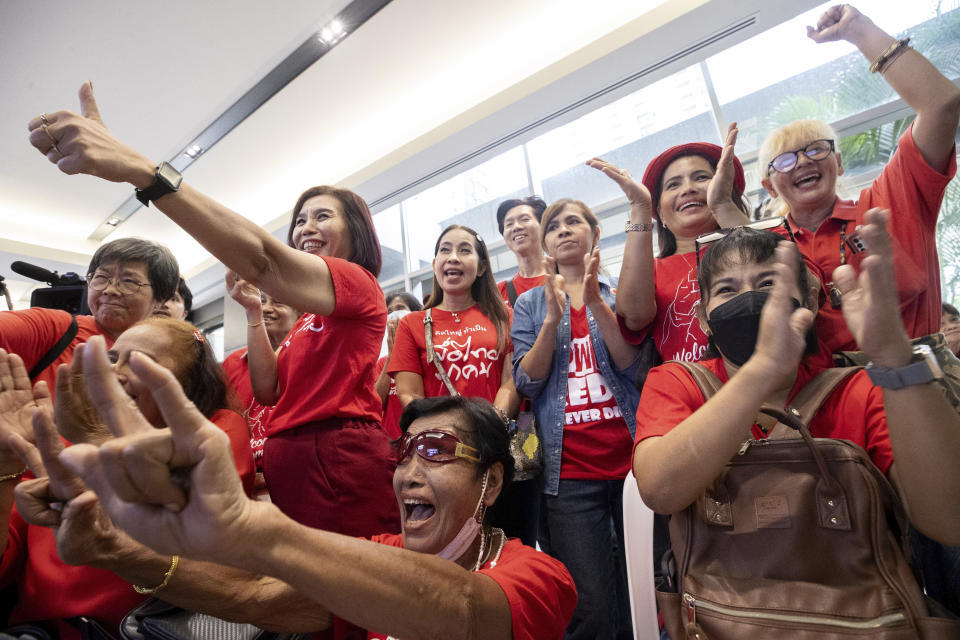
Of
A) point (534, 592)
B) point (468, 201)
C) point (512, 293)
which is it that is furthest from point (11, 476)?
point (468, 201)

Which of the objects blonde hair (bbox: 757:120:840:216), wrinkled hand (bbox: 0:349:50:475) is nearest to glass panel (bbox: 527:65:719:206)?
blonde hair (bbox: 757:120:840:216)

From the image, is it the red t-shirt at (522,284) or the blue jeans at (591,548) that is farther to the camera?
the red t-shirt at (522,284)

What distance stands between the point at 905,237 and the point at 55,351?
257cm

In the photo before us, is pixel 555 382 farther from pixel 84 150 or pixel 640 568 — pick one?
pixel 84 150

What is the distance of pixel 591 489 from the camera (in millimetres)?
1664

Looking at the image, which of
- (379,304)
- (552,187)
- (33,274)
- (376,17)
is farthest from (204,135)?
(379,304)

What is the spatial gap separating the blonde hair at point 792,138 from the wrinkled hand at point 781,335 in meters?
1.11

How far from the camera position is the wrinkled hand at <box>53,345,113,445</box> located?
0.84 meters

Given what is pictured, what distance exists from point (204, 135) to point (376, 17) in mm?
2237

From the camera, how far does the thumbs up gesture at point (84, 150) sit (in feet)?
3.46

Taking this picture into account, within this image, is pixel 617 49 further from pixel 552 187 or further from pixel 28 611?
pixel 28 611

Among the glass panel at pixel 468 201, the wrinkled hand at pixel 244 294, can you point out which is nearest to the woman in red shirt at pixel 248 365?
the wrinkled hand at pixel 244 294

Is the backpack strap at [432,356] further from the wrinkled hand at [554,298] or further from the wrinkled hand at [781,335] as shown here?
the wrinkled hand at [781,335]

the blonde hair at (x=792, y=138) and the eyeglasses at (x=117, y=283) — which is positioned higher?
the blonde hair at (x=792, y=138)
